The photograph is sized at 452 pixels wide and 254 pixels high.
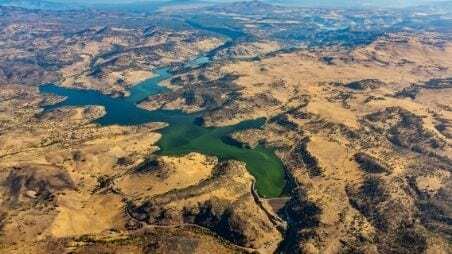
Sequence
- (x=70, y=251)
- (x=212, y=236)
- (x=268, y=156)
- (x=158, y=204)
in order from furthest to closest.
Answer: (x=268, y=156) → (x=158, y=204) → (x=212, y=236) → (x=70, y=251)

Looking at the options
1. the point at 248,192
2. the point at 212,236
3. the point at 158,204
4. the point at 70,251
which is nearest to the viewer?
the point at 70,251

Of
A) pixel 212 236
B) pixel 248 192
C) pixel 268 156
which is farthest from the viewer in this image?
pixel 268 156

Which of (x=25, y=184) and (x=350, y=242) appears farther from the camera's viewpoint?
(x=25, y=184)

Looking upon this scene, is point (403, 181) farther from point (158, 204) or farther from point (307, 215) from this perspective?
point (158, 204)

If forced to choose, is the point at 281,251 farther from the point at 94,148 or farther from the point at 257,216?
the point at 94,148

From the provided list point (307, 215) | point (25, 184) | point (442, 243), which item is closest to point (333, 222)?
point (307, 215)

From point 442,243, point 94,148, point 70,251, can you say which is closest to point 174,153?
point 94,148

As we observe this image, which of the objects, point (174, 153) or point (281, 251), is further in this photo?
point (174, 153)

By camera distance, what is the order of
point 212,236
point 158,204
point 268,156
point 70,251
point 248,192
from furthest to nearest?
point 268,156 → point 248,192 → point 158,204 → point 212,236 → point 70,251
